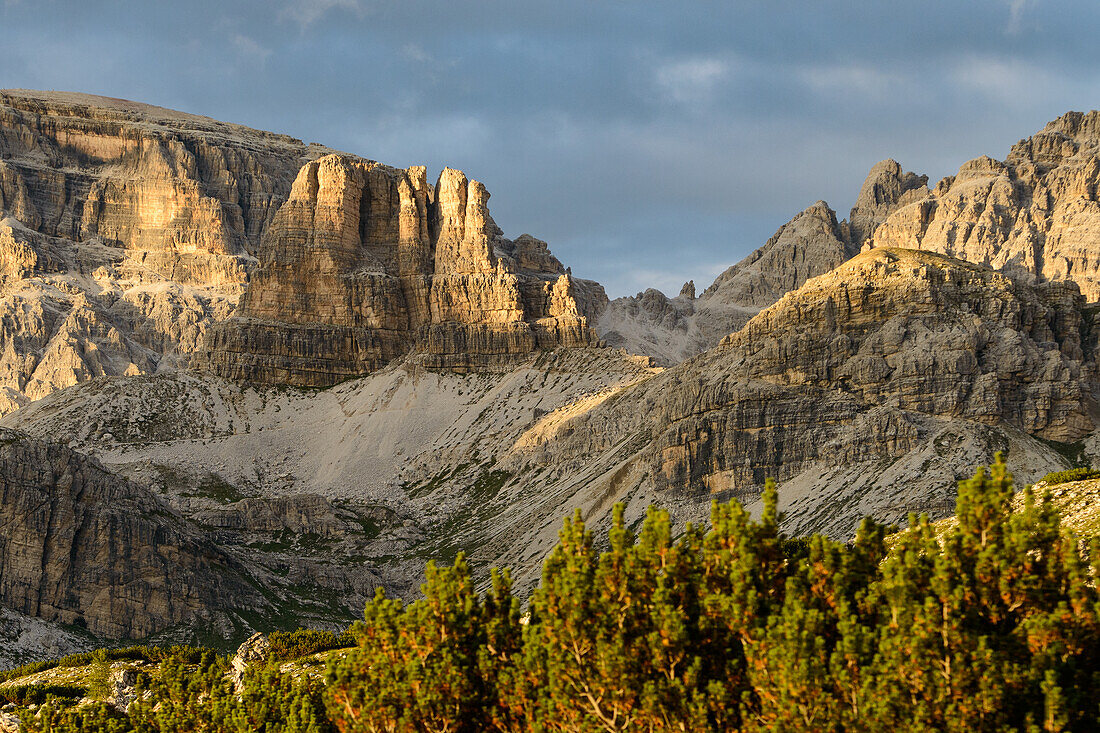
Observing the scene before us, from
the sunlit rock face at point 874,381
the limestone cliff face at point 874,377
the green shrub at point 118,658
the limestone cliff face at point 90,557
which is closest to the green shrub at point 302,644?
the green shrub at point 118,658

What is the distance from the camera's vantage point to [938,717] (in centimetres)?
3300

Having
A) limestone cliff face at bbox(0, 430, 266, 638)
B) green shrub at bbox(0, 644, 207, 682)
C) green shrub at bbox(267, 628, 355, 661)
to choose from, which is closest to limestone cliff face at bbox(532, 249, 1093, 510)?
limestone cliff face at bbox(0, 430, 266, 638)

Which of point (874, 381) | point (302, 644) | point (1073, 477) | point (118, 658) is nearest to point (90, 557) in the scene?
point (118, 658)

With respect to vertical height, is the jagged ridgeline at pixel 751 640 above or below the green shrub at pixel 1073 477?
below

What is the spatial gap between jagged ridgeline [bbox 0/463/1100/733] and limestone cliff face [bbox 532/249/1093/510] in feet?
370

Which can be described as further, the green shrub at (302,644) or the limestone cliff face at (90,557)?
the limestone cliff face at (90,557)

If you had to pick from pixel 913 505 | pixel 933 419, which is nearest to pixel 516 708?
pixel 913 505

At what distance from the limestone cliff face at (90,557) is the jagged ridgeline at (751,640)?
354ft

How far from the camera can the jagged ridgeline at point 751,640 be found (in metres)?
33.3

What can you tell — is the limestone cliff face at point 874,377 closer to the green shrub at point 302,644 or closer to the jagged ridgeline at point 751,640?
the green shrub at point 302,644

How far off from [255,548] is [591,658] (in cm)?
15796

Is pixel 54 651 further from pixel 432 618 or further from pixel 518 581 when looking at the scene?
pixel 432 618

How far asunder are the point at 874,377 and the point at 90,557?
9350 centimetres

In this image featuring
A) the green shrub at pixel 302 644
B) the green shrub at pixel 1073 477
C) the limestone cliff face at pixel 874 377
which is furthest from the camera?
the limestone cliff face at pixel 874 377
